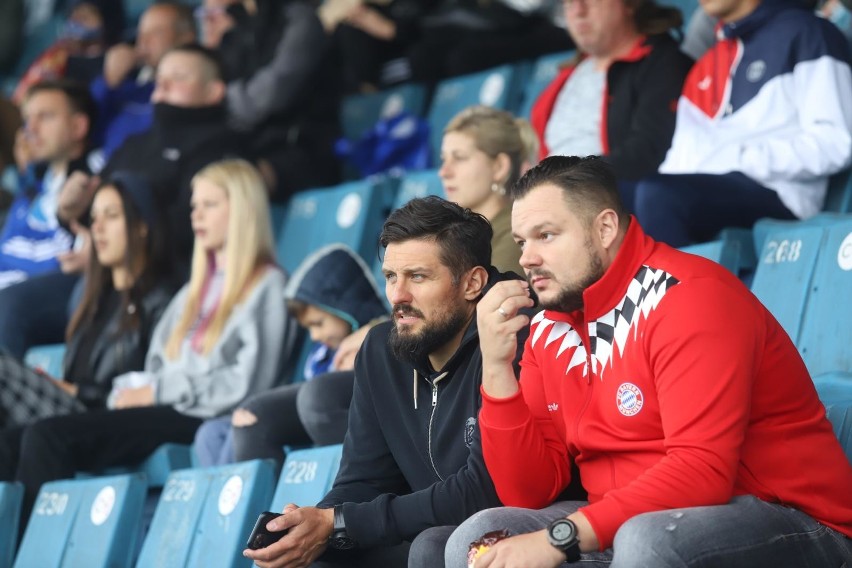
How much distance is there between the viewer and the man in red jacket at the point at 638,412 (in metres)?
2.21

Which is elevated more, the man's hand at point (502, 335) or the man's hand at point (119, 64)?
the man's hand at point (502, 335)

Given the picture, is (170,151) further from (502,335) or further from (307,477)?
(502,335)

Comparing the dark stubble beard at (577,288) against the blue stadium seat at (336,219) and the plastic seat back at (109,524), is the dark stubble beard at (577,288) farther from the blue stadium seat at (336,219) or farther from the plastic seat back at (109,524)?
the blue stadium seat at (336,219)

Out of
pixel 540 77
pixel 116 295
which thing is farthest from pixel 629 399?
pixel 540 77

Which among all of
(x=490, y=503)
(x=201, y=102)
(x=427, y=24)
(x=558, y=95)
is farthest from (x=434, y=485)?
(x=427, y=24)

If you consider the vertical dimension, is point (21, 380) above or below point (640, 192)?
below

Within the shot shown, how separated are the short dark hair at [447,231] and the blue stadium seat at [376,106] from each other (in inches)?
133

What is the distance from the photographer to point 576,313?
8.32ft

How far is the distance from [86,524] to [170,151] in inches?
94.1

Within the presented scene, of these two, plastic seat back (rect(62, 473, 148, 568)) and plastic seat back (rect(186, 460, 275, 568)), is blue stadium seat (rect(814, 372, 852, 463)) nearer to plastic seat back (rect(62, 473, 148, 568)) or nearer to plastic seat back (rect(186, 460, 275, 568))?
plastic seat back (rect(186, 460, 275, 568))

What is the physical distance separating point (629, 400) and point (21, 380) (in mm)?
3052

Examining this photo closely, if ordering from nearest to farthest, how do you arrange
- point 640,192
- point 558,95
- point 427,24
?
point 640,192 → point 558,95 → point 427,24

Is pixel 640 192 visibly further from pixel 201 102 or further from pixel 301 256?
pixel 201 102

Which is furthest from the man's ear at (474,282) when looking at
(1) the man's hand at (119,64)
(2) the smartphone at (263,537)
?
(1) the man's hand at (119,64)
